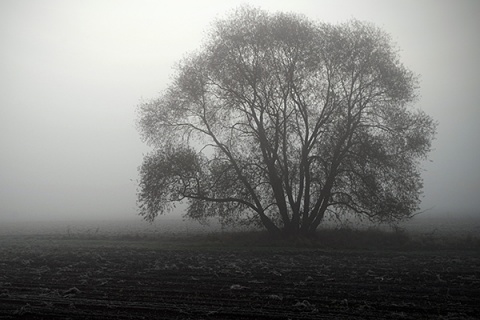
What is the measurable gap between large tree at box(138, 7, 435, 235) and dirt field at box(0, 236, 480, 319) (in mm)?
12538

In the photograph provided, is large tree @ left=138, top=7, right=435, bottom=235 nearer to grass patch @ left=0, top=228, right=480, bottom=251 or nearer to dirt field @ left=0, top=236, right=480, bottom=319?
grass patch @ left=0, top=228, right=480, bottom=251

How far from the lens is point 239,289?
461 inches

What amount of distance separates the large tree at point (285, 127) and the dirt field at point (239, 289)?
12538mm

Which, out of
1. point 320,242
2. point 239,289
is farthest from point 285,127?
point 239,289

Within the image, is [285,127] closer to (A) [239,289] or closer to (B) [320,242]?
(B) [320,242]

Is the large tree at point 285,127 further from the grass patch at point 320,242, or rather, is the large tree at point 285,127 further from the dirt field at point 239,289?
the dirt field at point 239,289

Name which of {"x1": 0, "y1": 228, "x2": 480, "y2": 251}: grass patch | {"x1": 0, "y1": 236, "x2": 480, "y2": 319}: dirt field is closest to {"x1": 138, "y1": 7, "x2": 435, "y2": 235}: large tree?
{"x1": 0, "y1": 228, "x2": 480, "y2": 251}: grass patch

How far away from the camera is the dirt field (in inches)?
360

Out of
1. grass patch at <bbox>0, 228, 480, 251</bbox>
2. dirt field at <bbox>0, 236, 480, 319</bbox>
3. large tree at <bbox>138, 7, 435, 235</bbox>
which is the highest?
large tree at <bbox>138, 7, 435, 235</bbox>

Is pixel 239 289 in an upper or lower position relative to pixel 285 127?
lower

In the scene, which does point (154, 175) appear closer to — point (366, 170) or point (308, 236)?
point (308, 236)

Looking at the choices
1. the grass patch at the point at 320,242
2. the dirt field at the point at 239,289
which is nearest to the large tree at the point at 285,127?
the grass patch at the point at 320,242

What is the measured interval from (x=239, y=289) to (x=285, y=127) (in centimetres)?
2142

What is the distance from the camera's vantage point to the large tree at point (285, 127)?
30297 mm
